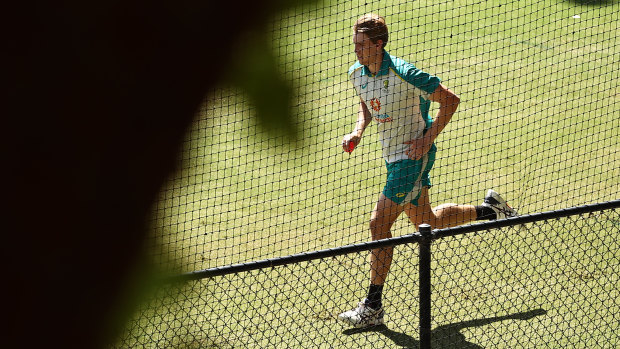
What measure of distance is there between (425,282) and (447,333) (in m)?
1.08

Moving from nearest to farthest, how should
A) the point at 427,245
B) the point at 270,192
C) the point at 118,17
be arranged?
the point at 118,17, the point at 427,245, the point at 270,192

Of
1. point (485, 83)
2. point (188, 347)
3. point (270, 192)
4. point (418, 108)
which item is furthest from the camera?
point (485, 83)

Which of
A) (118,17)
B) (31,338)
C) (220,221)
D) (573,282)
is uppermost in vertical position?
(573,282)

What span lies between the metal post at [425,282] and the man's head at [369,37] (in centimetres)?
153

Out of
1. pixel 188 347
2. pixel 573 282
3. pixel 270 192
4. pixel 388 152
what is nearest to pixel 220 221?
pixel 270 192

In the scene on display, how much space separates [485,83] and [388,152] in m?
5.21

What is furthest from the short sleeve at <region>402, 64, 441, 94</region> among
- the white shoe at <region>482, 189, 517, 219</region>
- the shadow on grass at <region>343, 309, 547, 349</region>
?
the shadow on grass at <region>343, 309, 547, 349</region>

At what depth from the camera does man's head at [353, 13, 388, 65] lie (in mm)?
5125

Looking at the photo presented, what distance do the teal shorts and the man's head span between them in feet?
2.25

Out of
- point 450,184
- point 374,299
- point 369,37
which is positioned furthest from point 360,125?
point 450,184

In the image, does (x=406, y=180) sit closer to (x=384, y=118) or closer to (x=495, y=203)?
(x=384, y=118)

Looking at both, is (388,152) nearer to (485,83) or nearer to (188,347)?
(188,347)

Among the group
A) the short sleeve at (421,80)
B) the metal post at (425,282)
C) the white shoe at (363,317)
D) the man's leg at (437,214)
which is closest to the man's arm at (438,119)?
the short sleeve at (421,80)

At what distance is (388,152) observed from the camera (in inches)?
212
